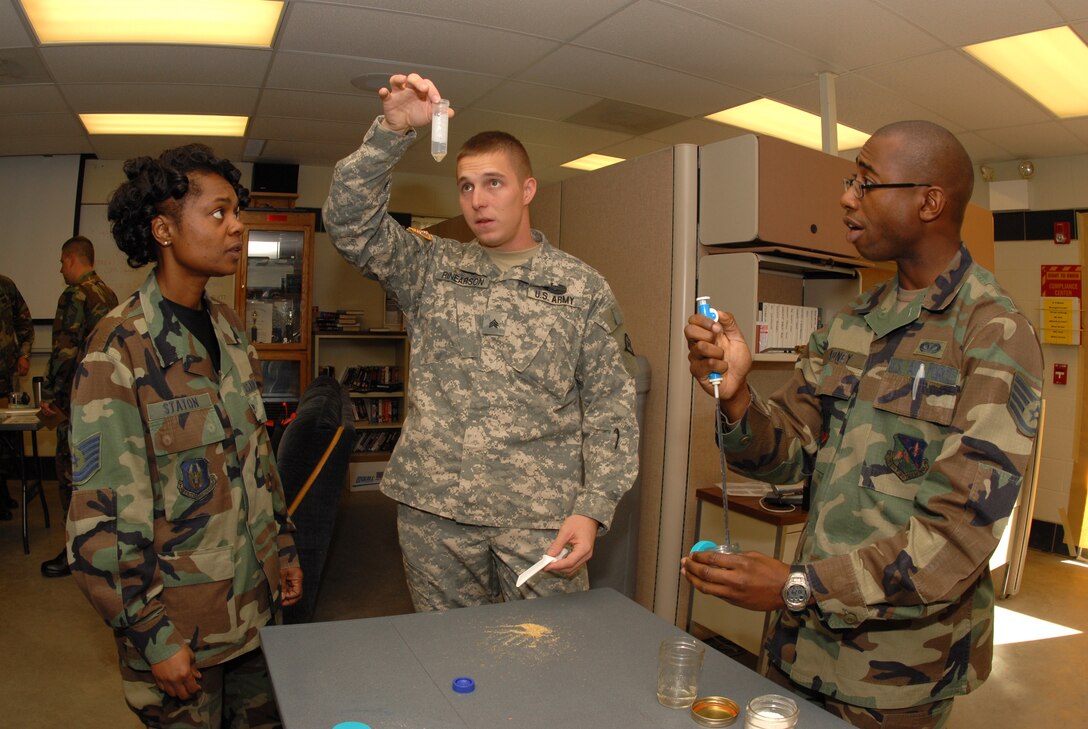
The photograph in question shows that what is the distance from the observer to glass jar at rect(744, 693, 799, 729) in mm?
969

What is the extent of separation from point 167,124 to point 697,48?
3803 mm

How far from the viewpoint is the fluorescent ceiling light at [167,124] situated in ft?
17.3

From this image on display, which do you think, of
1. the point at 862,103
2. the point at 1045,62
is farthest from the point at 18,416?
the point at 1045,62

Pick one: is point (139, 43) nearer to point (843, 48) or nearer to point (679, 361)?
point (679, 361)

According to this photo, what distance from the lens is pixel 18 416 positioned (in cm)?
397

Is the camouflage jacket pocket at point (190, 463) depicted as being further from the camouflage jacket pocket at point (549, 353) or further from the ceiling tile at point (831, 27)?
the ceiling tile at point (831, 27)

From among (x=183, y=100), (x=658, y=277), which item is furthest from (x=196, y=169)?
(x=183, y=100)

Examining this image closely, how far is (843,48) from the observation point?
3.88 metres

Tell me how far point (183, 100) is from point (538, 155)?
2692mm

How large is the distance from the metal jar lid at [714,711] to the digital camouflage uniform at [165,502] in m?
0.93

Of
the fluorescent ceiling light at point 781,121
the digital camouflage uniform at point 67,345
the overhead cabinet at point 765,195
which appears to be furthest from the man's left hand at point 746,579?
the fluorescent ceiling light at point 781,121

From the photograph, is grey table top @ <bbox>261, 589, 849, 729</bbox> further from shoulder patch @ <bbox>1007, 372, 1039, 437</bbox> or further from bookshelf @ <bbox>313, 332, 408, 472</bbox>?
bookshelf @ <bbox>313, 332, 408, 472</bbox>

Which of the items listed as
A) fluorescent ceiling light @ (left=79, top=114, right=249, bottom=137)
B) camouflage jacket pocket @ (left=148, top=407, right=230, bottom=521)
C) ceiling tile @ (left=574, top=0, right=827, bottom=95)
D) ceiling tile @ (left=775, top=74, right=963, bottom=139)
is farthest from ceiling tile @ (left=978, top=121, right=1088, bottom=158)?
camouflage jacket pocket @ (left=148, top=407, right=230, bottom=521)

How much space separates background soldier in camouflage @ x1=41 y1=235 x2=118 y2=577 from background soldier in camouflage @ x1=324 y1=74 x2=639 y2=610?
283 centimetres
